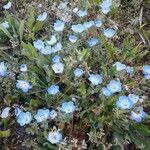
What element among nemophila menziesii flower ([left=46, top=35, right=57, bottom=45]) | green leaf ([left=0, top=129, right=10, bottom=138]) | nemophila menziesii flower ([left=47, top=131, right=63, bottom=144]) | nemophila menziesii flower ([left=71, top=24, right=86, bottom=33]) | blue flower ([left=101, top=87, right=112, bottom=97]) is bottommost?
nemophila menziesii flower ([left=47, top=131, right=63, bottom=144])

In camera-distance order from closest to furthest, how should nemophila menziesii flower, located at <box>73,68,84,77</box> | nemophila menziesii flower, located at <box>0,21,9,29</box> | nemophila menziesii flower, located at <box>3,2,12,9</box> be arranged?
nemophila menziesii flower, located at <box>73,68,84,77</box>
nemophila menziesii flower, located at <box>0,21,9,29</box>
nemophila menziesii flower, located at <box>3,2,12,9</box>

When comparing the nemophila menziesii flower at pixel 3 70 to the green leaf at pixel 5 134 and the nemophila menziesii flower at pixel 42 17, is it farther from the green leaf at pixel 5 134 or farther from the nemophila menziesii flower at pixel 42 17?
the nemophila menziesii flower at pixel 42 17

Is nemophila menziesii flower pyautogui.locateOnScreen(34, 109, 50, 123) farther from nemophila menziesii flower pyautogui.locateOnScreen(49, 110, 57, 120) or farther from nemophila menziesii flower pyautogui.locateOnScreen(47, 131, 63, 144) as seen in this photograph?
nemophila menziesii flower pyautogui.locateOnScreen(47, 131, 63, 144)

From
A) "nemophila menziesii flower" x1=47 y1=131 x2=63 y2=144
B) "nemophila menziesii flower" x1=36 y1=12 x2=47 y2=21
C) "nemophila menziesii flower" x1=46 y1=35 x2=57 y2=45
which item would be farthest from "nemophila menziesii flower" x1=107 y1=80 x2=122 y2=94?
"nemophila menziesii flower" x1=36 y1=12 x2=47 y2=21

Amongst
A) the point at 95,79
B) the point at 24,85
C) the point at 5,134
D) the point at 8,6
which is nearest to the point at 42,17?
the point at 8,6

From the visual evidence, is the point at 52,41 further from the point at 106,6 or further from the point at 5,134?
the point at 5,134

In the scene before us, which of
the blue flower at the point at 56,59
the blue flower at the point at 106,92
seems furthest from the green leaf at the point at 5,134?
the blue flower at the point at 106,92

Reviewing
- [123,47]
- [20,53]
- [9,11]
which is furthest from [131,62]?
[9,11]
